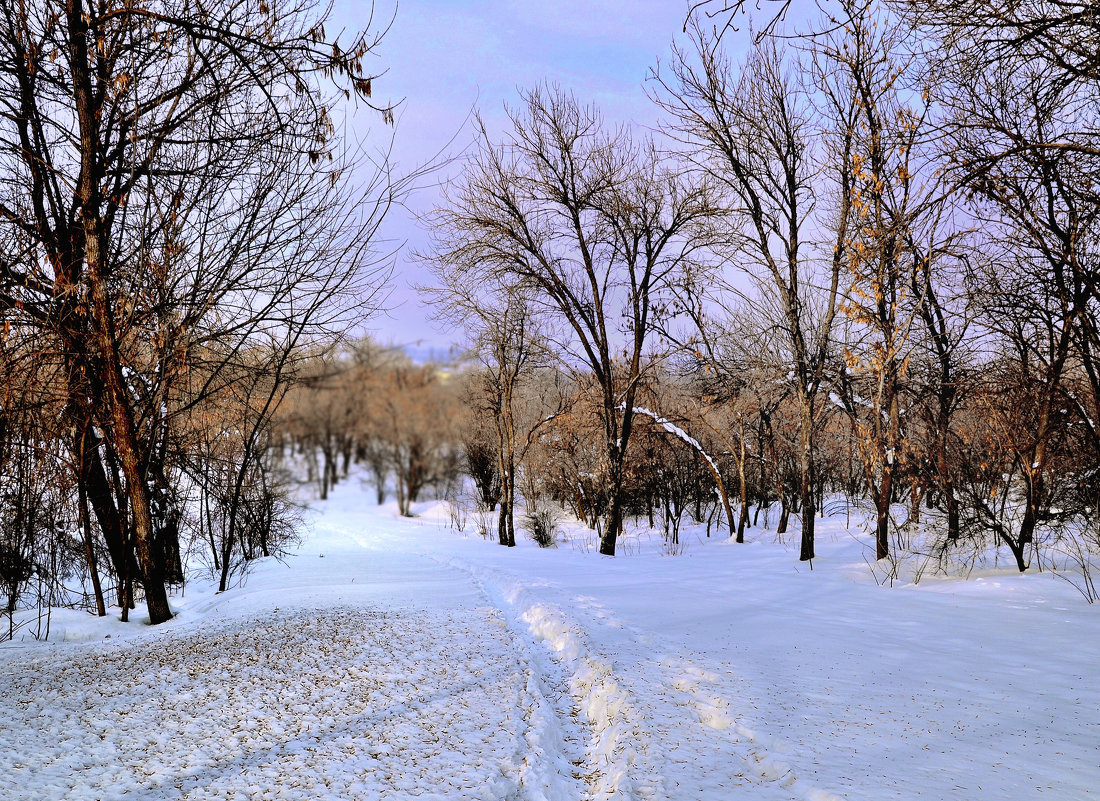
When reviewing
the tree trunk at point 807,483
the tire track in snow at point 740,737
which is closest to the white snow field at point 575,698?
the tire track in snow at point 740,737

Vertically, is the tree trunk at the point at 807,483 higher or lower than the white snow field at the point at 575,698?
higher

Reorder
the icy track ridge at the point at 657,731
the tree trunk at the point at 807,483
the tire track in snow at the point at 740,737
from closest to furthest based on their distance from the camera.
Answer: the tire track in snow at the point at 740,737 < the icy track ridge at the point at 657,731 < the tree trunk at the point at 807,483

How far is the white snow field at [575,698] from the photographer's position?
11.7ft

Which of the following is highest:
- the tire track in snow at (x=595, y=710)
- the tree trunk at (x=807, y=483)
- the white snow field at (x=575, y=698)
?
the tree trunk at (x=807, y=483)

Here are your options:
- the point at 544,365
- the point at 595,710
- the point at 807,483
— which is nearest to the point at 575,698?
the point at 595,710

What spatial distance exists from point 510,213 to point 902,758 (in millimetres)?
12602

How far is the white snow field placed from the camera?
3574mm

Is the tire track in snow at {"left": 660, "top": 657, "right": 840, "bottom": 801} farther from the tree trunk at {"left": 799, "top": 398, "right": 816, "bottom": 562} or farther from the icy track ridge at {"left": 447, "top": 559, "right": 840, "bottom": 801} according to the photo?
the tree trunk at {"left": 799, "top": 398, "right": 816, "bottom": 562}

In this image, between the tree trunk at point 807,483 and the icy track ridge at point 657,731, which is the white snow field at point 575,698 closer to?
the icy track ridge at point 657,731

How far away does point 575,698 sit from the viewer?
530 cm

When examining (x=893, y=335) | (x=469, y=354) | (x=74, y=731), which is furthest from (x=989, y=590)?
(x=469, y=354)

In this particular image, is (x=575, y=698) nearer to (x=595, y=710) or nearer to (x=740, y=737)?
(x=595, y=710)

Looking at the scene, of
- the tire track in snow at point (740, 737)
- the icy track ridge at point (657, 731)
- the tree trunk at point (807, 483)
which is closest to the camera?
the tire track in snow at point (740, 737)

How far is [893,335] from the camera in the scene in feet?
32.9
